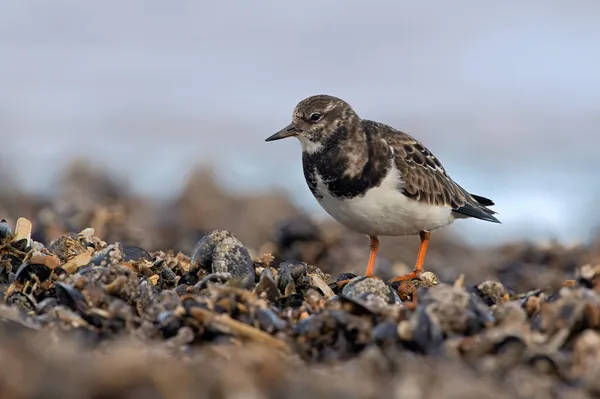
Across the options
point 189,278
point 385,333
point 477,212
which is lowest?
point 189,278

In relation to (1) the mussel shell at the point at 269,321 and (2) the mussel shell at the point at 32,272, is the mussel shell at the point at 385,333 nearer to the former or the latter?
(1) the mussel shell at the point at 269,321

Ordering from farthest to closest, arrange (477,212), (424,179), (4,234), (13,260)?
(477,212) → (424,179) → (4,234) → (13,260)

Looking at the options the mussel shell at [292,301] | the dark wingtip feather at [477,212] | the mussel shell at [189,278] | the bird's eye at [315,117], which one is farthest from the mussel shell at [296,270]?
the dark wingtip feather at [477,212]

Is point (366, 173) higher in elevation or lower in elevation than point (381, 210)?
higher

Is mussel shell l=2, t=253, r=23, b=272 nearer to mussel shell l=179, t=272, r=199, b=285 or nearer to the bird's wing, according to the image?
mussel shell l=179, t=272, r=199, b=285

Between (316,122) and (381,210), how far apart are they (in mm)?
683

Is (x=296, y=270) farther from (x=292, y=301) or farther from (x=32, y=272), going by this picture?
(x=32, y=272)

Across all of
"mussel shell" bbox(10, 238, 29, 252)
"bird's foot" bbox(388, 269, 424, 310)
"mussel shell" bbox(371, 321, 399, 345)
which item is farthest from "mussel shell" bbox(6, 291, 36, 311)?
"bird's foot" bbox(388, 269, 424, 310)

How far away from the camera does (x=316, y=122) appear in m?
5.13

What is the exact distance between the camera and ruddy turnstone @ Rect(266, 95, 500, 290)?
488 centimetres

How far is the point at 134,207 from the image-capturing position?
8789 millimetres

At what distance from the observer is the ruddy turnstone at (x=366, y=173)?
192 inches

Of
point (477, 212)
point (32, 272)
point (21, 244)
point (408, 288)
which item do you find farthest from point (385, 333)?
→ point (477, 212)

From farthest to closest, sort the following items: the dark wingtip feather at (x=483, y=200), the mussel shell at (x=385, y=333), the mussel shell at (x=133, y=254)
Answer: the dark wingtip feather at (x=483, y=200) → the mussel shell at (x=133, y=254) → the mussel shell at (x=385, y=333)
